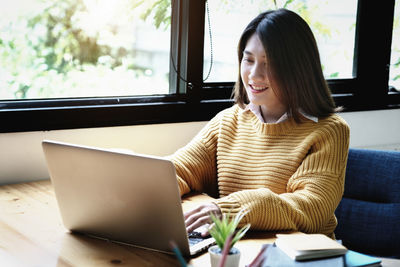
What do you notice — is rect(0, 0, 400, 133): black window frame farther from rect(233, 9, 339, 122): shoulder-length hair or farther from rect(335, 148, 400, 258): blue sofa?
rect(335, 148, 400, 258): blue sofa

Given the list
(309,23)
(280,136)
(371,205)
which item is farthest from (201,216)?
(309,23)

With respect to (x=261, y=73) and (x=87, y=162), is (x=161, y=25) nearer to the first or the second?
(x=261, y=73)

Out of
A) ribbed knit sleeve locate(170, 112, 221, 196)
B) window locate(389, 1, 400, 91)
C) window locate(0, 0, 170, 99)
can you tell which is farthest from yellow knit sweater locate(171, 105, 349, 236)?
window locate(389, 1, 400, 91)

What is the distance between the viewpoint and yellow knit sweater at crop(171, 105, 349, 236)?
1600mm

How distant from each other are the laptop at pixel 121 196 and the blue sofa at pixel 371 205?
0.83m

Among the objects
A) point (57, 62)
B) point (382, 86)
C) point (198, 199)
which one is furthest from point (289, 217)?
point (382, 86)

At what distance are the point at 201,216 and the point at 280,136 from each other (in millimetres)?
513

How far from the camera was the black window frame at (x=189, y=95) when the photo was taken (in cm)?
219

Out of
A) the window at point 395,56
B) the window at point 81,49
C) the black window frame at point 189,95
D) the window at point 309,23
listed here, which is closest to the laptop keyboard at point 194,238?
the black window frame at point 189,95

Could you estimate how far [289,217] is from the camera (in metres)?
1.60

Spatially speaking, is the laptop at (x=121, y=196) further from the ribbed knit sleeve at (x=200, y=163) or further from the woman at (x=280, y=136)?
the ribbed knit sleeve at (x=200, y=163)

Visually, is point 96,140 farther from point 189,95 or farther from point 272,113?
point 272,113

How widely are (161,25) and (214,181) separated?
2.41 feet

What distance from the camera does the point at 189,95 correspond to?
8.19 ft
